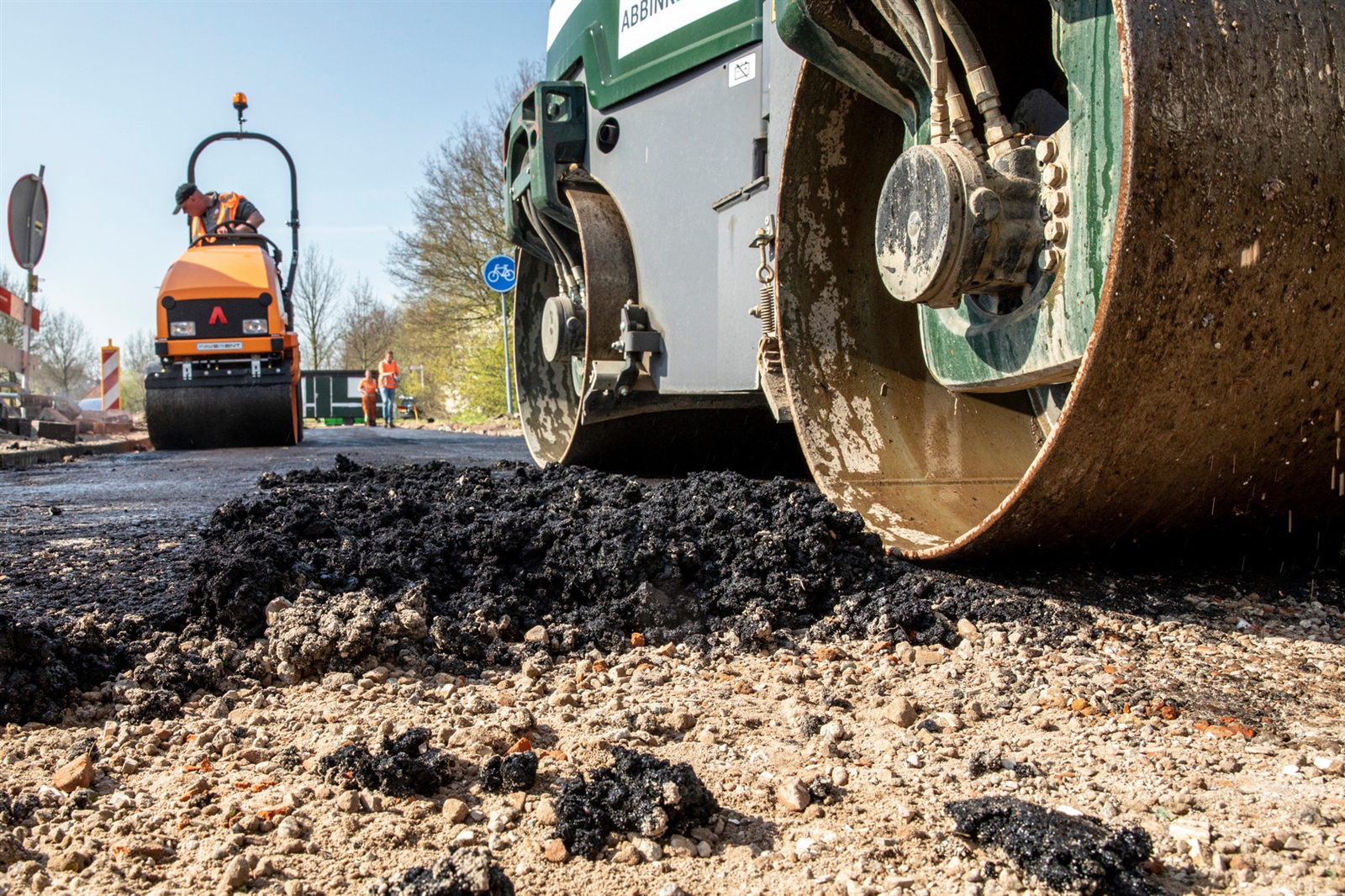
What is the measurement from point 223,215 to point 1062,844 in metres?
10.2

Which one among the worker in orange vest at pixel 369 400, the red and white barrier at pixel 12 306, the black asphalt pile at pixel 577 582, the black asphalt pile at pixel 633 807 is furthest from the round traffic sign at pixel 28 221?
the worker in orange vest at pixel 369 400

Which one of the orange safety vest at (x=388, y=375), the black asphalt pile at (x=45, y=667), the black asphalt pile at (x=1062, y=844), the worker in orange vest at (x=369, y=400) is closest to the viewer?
the black asphalt pile at (x=1062, y=844)

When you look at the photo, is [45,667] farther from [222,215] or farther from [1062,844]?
[222,215]

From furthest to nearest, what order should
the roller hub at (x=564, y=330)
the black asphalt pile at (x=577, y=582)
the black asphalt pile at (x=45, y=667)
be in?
the roller hub at (x=564, y=330) → the black asphalt pile at (x=577, y=582) → the black asphalt pile at (x=45, y=667)

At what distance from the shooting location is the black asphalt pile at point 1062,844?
3.98 feet

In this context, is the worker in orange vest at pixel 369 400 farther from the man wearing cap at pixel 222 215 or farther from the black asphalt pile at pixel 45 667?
the black asphalt pile at pixel 45 667

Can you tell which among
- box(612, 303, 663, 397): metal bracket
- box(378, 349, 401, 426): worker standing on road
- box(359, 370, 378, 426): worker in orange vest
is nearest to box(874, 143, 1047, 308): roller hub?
box(612, 303, 663, 397): metal bracket

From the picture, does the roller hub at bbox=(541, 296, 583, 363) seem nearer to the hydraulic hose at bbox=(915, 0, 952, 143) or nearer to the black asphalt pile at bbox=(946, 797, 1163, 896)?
the hydraulic hose at bbox=(915, 0, 952, 143)

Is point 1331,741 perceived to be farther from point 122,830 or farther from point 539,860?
point 122,830

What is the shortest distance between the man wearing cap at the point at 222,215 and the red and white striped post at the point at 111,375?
8014 millimetres

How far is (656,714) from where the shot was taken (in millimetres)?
1801

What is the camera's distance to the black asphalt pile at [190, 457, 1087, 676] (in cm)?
221

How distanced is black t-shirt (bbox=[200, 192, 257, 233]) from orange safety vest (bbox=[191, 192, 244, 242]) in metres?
0.02

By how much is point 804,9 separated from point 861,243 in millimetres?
724
